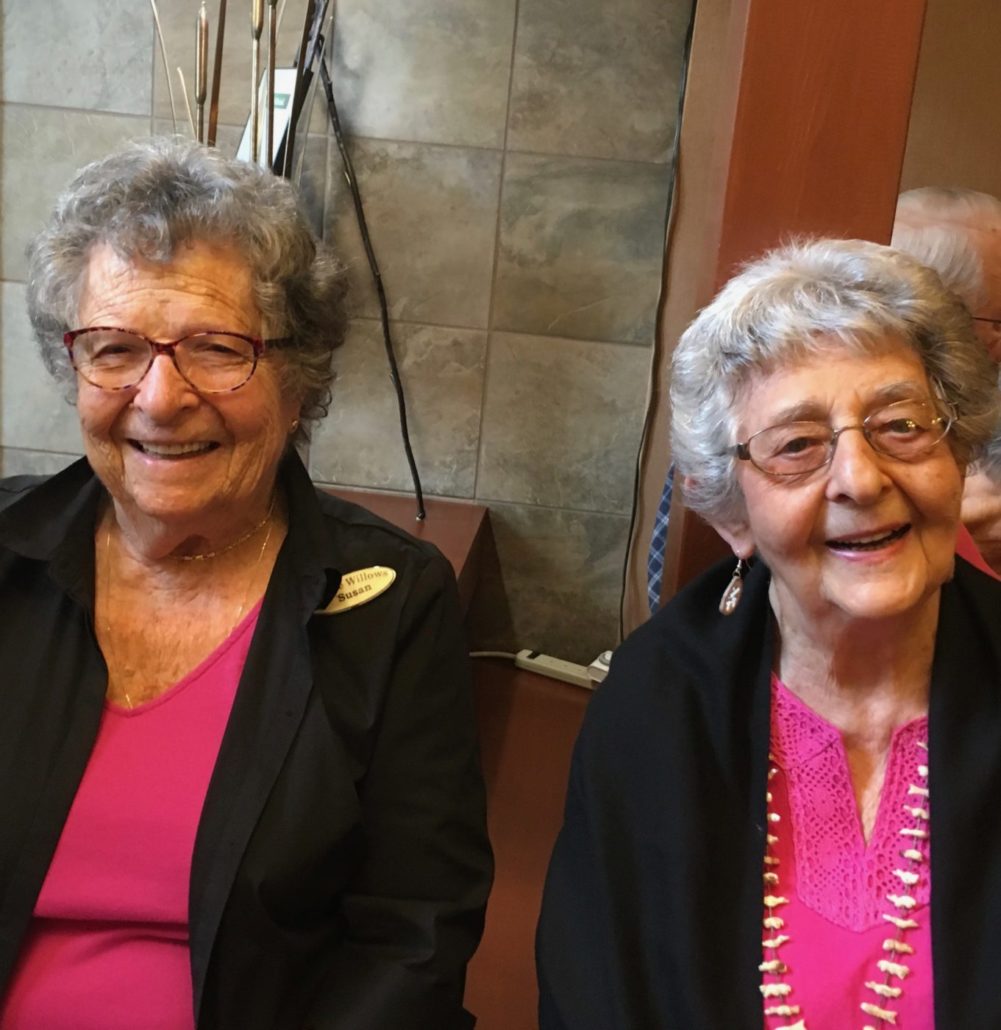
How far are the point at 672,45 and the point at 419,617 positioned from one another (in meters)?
1.52

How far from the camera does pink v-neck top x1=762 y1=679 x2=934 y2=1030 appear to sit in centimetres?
97

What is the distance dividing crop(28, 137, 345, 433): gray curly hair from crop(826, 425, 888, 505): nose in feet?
1.89

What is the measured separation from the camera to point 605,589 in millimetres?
2391

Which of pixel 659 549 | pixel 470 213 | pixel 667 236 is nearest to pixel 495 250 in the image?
pixel 470 213

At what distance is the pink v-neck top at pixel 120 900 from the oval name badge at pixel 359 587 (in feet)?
0.64

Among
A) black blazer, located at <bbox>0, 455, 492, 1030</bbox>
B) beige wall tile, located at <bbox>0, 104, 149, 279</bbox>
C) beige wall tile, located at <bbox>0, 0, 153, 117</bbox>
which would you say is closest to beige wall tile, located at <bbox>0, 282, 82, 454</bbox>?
beige wall tile, located at <bbox>0, 104, 149, 279</bbox>

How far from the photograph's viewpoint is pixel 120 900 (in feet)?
3.48

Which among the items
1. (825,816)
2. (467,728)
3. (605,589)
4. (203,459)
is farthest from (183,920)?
(605,589)

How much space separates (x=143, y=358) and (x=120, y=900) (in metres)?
0.56

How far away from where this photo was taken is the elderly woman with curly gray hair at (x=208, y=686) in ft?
3.46

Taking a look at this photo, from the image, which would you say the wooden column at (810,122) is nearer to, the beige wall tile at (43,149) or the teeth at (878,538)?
the teeth at (878,538)

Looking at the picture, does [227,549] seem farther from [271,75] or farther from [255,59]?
[271,75]

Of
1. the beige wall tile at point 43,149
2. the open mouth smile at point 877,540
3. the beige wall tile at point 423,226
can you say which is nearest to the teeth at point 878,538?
the open mouth smile at point 877,540

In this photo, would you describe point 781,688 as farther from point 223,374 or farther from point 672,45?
point 672,45
